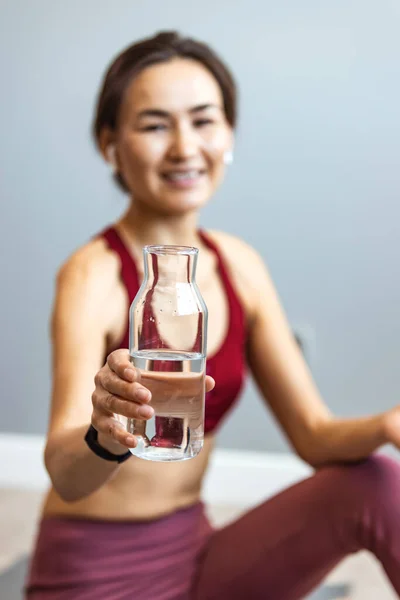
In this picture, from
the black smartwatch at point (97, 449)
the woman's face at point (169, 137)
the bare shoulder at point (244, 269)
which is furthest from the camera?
the bare shoulder at point (244, 269)

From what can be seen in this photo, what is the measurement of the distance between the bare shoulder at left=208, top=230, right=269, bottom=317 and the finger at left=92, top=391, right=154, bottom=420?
65 cm

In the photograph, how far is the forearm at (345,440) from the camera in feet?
3.32

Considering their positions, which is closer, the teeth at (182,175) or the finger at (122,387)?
the finger at (122,387)

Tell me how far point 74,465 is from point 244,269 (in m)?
0.59

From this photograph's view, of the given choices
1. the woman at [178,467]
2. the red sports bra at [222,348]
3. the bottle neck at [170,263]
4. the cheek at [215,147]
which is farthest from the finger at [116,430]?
the cheek at [215,147]

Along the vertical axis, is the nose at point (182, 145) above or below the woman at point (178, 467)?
above

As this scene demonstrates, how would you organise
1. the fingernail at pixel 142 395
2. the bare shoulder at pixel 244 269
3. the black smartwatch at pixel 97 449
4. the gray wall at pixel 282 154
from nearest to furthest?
the fingernail at pixel 142 395, the black smartwatch at pixel 97 449, the bare shoulder at pixel 244 269, the gray wall at pixel 282 154

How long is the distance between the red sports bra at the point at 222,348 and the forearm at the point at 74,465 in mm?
289

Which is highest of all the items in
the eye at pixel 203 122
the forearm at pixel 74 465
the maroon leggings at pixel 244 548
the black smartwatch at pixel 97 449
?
the eye at pixel 203 122

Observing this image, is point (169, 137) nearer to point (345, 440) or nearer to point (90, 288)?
point (90, 288)

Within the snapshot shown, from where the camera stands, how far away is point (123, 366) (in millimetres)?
552

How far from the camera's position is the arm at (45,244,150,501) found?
0.58 metres

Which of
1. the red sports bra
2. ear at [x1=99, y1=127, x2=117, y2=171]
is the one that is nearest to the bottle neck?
the red sports bra

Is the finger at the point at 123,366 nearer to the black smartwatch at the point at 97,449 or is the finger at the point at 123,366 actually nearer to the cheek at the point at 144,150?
the black smartwatch at the point at 97,449
